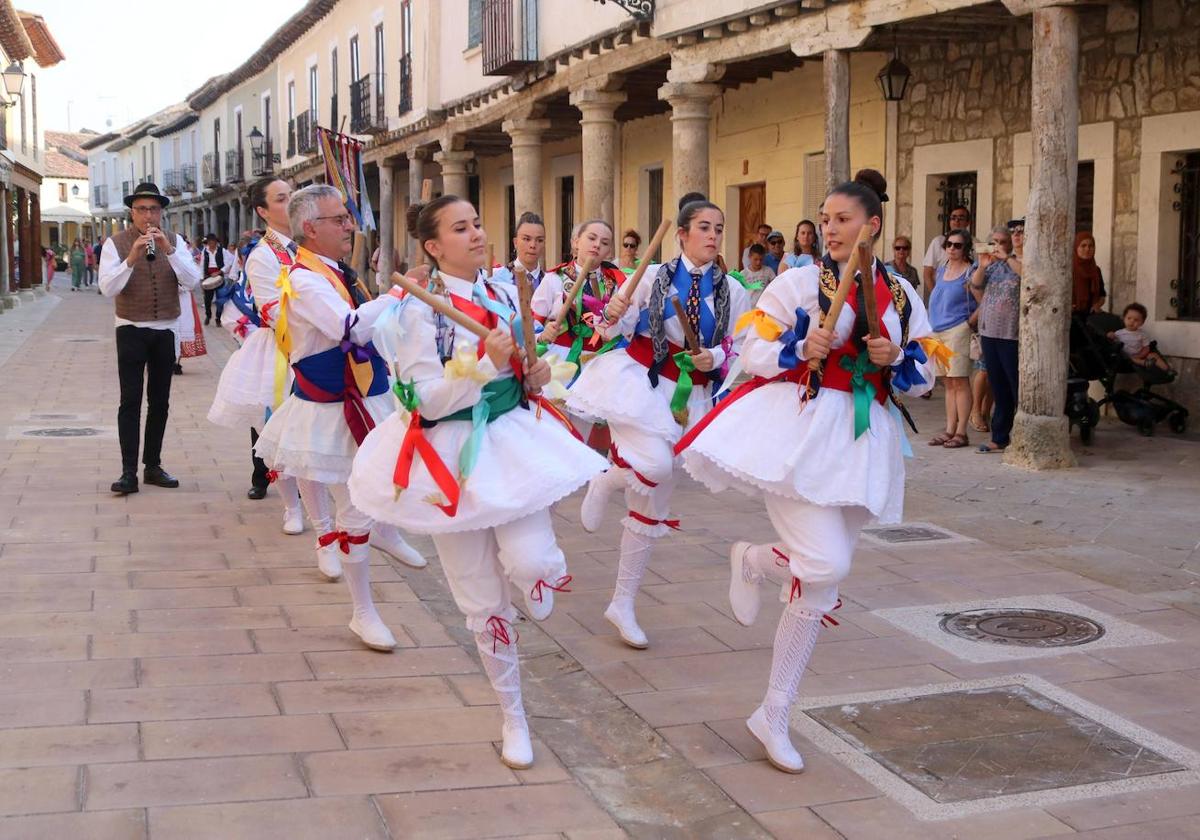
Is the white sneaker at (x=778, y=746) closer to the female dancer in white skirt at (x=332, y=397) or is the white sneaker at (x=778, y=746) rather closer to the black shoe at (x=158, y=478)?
the female dancer in white skirt at (x=332, y=397)

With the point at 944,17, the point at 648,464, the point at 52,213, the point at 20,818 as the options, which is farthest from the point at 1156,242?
the point at 52,213

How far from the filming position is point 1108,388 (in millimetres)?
11391

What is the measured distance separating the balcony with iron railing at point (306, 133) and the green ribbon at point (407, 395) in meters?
32.4

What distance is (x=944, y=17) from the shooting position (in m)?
11.6

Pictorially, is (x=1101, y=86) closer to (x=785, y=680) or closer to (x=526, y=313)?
(x=785, y=680)

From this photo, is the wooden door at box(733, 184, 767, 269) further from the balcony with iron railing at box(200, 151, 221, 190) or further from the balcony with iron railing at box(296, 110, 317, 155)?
the balcony with iron railing at box(200, 151, 221, 190)

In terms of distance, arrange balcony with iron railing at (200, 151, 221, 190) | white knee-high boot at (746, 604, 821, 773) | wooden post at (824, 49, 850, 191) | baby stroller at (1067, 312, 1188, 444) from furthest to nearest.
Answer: balcony with iron railing at (200, 151, 221, 190)
wooden post at (824, 49, 850, 191)
baby stroller at (1067, 312, 1188, 444)
white knee-high boot at (746, 604, 821, 773)

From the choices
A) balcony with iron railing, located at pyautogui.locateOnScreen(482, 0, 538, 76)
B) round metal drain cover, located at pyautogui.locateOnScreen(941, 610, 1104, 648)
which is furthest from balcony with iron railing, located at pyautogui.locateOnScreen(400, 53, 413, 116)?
round metal drain cover, located at pyautogui.locateOnScreen(941, 610, 1104, 648)

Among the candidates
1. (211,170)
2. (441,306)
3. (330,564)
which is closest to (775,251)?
(330,564)

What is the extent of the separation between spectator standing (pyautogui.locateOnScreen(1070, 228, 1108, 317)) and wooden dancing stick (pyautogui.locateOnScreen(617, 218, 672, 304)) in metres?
6.96

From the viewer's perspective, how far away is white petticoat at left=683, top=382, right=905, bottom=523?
13.8 feet

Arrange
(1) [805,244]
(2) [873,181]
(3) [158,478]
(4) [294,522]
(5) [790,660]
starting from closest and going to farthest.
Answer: (5) [790,660] < (2) [873,181] < (4) [294,522] < (3) [158,478] < (1) [805,244]

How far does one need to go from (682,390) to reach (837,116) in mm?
7016

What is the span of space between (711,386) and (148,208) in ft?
14.5
